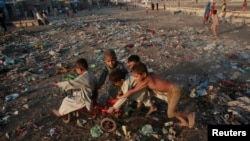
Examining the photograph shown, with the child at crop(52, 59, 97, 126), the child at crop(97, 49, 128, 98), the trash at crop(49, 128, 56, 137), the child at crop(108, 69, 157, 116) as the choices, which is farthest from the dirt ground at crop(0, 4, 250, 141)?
the child at crop(97, 49, 128, 98)

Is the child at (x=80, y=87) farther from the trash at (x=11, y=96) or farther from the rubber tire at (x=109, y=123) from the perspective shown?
the trash at (x=11, y=96)

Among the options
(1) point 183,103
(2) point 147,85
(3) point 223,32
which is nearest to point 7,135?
(2) point 147,85

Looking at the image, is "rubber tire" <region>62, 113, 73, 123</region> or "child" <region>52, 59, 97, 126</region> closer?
"child" <region>52, 59, 97, 126</region>

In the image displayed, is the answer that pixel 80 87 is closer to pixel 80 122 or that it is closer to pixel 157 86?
pixel 80 122

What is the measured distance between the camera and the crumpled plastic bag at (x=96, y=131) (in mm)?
3671

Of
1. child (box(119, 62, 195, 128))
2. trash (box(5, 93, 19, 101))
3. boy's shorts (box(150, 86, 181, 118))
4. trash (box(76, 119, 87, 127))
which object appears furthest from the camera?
trash (box(5, 93, 19, 101))

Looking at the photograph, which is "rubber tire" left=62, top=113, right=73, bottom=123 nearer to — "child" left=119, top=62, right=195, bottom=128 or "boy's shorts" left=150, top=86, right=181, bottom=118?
"child" left=119, top=62, right=195, bottom=128

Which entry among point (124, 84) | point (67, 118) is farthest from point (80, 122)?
point (124, 84)

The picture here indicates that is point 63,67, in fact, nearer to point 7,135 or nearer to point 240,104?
point 7,135

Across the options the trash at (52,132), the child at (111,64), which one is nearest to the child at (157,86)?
the child at (111,64)

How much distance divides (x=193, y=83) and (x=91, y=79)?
9.41 feet

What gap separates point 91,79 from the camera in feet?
12.2

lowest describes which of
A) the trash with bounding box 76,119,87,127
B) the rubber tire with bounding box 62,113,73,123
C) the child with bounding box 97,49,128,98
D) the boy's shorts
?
the trash with bounding box 76,119,87,127

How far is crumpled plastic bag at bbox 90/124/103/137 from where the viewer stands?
12.0 ft
